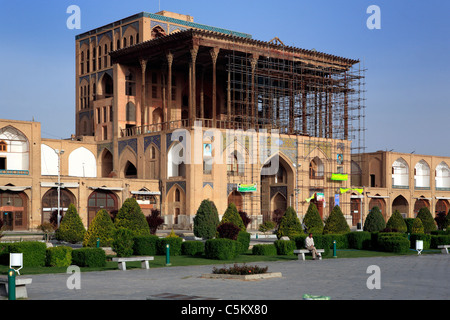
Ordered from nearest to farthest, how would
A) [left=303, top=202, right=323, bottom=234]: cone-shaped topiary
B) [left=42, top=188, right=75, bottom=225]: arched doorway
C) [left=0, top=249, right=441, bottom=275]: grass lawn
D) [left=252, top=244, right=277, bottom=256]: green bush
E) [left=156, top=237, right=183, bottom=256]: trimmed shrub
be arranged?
1. [left=0, top=249, right=441, bottom=275]: grass lawn
2. [left=156, top=237, right=183, bottom=256]: trimmed shrub
3. [left=252, top=244, right=277, bottom=256]: green bush
4. [left=303, top=202, right=323, bottom=234]: cone-shaped topiary
5. [left=42, top=188, right=75, bottom=225]: arched doorway

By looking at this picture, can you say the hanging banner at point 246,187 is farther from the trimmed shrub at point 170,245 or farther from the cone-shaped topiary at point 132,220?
the trimmed shrub at point 170,245

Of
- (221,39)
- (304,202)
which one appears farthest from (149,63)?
(304,202)

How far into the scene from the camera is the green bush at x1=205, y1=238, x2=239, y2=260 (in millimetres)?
23625

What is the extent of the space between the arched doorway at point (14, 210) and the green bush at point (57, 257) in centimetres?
2350

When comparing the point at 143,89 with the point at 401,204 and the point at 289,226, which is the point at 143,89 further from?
the point at 401,204

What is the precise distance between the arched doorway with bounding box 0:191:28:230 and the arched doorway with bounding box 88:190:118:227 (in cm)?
447

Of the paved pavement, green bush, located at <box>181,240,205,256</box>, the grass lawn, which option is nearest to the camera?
the paved pavement

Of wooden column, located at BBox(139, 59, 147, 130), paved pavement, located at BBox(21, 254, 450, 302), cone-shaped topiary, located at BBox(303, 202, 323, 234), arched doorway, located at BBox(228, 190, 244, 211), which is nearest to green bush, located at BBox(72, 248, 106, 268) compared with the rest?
paved pavement, located at BBox(21, 254, 450, 302)

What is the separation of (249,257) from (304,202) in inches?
1160

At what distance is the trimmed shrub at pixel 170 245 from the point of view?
25.0 meters

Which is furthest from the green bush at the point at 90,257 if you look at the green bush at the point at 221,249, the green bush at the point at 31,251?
the green bush at the point at 221,249

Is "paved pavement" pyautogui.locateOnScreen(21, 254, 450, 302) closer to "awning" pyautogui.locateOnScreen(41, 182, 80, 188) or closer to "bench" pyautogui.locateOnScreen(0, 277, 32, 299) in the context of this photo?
"bench" pyautogui.locateOnScreen(0, 277, 32, 299)

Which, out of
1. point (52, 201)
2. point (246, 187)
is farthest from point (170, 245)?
point (246, 187)

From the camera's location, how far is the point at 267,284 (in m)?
15.4
